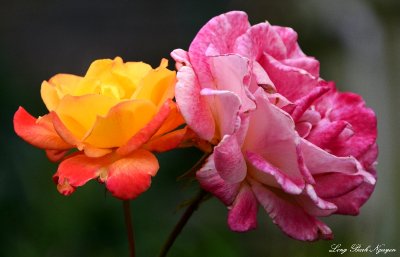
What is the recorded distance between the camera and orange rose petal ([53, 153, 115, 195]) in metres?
0.34

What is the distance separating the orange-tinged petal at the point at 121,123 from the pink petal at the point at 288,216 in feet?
0.24

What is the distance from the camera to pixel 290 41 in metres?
0.41

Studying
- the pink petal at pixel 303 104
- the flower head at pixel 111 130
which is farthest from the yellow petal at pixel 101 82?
the pink petal at pixel 303 104

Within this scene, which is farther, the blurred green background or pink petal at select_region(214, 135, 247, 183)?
the blurred green background

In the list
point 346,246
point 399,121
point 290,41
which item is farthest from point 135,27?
point 290,41

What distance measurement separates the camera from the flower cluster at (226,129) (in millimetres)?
337

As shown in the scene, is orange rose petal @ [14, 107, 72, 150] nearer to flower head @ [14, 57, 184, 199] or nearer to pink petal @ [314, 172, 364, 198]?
flower head @ [14, 57, 184, 199]

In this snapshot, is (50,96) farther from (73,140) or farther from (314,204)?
(314,204)

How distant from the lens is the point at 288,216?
358 mm

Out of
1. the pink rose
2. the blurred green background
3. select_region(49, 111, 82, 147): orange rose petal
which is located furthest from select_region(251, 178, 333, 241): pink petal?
the blurred green background

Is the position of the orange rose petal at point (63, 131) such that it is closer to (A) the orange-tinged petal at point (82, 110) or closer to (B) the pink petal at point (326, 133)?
(A) the orange-tinged petal at point (82, 110)

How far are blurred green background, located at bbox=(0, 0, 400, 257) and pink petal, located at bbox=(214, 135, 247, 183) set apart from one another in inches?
15.1

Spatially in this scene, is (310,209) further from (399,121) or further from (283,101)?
(399,121)

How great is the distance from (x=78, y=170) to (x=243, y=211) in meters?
0.09
